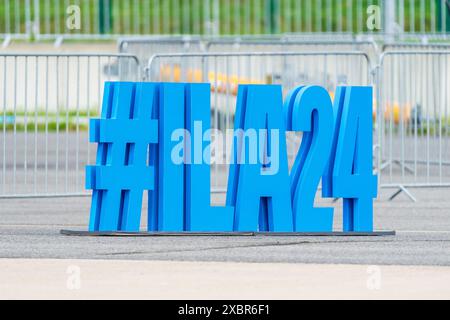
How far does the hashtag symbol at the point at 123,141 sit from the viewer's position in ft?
35.0

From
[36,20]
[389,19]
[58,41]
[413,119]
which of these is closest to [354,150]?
[413,119]

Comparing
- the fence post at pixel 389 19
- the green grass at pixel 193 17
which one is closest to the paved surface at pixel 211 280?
the fence post at pixel 389 19

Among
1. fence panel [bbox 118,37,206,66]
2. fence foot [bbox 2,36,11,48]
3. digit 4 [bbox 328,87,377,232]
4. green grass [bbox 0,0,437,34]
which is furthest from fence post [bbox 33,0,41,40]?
digit 4 [bbox 328,87,377,232]

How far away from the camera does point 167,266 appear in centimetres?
916

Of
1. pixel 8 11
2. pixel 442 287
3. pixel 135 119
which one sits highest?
pixel 8 11

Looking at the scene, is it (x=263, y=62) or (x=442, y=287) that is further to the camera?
(x=263, y=62)

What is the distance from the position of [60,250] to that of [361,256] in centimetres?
214

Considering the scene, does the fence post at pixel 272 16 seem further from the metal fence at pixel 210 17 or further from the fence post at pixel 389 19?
the fence post at pixel 389 19

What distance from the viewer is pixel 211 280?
27.9 feet

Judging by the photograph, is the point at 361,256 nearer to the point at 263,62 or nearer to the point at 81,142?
the point at 263,62

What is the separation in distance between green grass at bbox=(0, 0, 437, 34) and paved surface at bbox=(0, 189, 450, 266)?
1946cm

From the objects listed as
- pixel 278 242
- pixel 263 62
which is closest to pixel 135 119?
pixel 278 242

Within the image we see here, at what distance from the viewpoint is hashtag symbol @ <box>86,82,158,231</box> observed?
35.0 ft

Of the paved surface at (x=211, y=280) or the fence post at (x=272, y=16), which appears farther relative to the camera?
the fence post at (x=272, y=16)
